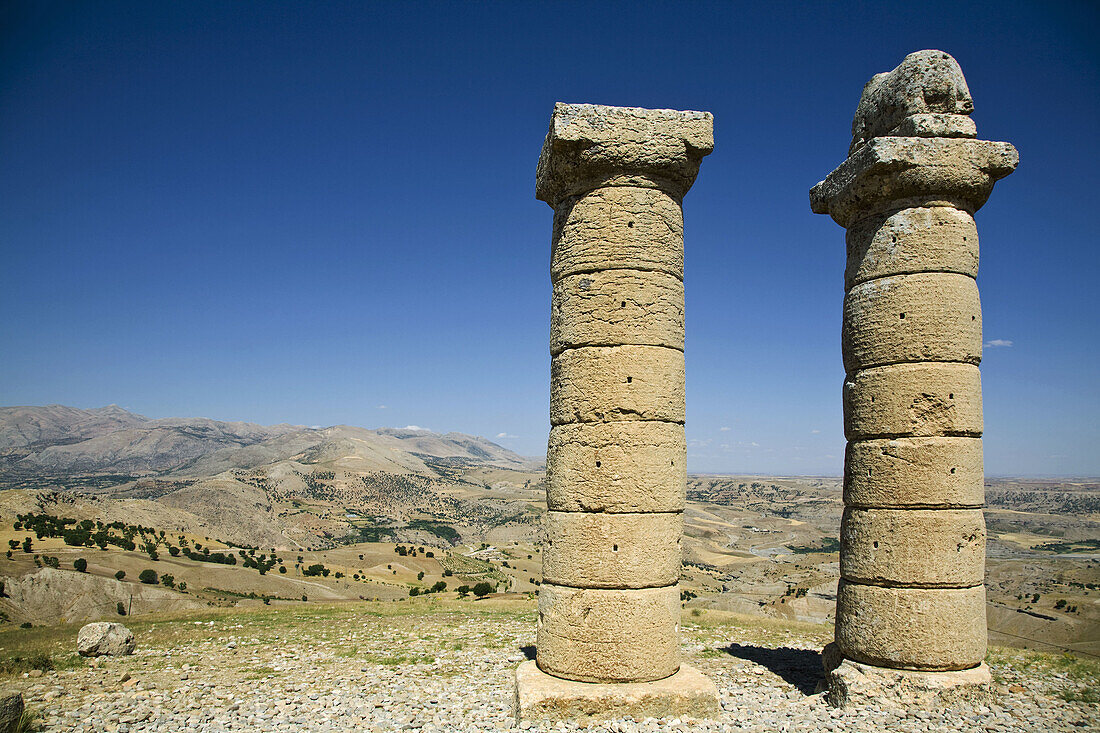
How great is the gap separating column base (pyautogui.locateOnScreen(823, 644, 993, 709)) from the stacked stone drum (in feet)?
9.37

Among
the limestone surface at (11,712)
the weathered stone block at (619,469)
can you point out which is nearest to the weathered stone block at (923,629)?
the weathered stone block at (619,469)

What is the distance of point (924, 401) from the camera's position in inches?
383

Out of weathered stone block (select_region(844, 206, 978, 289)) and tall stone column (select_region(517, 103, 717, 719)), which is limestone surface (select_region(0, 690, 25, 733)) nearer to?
tall stone column (select_region(517, 103, 717, 719))

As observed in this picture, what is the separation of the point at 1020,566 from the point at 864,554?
58.0 m

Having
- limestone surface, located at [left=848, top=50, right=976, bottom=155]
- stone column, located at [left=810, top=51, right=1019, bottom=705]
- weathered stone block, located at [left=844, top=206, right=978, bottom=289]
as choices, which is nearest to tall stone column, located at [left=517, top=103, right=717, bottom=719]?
stone column, located at [left=810, top=51, right=1019, bottom=705]

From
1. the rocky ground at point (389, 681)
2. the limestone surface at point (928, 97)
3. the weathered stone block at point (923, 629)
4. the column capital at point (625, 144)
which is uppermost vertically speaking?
the limestone surface at point (928, 97)

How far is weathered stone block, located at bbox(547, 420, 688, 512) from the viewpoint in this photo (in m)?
8.60

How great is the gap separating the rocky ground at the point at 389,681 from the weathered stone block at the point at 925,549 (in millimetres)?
1719

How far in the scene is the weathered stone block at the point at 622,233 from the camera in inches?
355

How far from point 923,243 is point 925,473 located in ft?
11.2

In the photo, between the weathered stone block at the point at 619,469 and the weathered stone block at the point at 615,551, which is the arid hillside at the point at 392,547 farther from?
the weathered stone block at the point at 619,469

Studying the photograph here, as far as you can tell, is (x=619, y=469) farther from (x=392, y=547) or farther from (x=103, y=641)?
(x=392, y=547)

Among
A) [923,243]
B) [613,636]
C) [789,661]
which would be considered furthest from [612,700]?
[923,243]

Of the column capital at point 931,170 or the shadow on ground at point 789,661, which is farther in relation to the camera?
the shadow on ground at point 789,661
